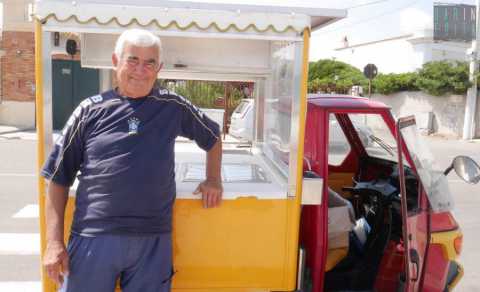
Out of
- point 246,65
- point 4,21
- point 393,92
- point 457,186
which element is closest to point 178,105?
point 246,65

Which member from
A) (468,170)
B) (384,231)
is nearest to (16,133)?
(384,231)

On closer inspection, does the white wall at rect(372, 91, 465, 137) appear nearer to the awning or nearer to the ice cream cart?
the ice cream cart

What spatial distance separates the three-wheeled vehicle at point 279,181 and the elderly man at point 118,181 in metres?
0.22

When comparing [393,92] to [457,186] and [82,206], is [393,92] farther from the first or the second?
[82,206]

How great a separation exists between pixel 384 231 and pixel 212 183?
4.95 ft

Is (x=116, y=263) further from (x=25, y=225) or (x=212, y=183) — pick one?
(x=25, y=225)

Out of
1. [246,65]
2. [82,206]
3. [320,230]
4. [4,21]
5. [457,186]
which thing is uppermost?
[4,21]

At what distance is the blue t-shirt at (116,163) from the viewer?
2.19 m

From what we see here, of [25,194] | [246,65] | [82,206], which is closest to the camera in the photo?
[82,206]

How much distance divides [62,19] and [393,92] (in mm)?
23392

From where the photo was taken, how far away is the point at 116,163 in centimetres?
218

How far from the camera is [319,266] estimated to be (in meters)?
2.88

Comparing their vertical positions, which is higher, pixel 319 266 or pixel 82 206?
pixel 82 206

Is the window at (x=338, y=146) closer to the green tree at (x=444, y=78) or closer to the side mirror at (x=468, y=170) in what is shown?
the side mirror at (x=468, y=170)
